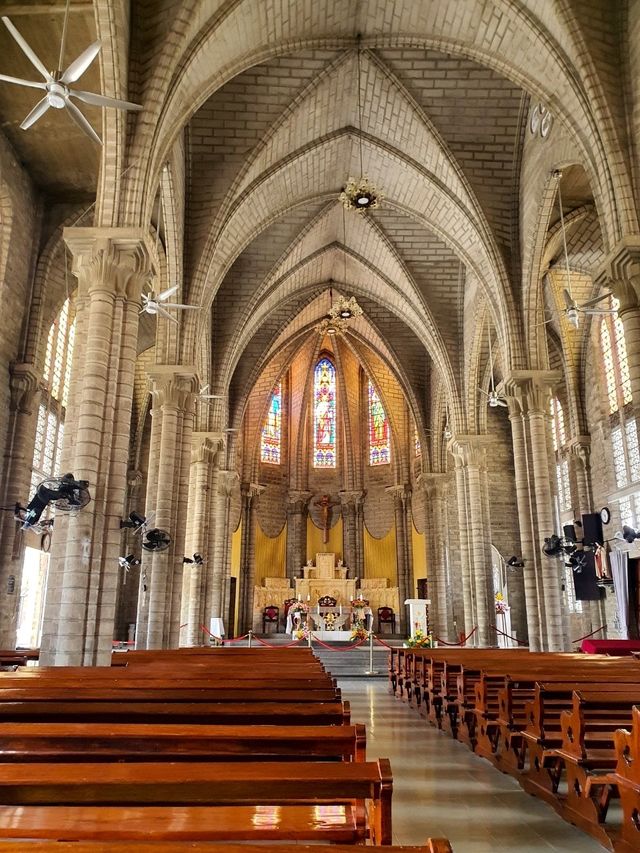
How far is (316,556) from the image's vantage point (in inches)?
1453

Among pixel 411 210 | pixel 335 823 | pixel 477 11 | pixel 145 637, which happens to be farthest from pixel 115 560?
pixel 411 210

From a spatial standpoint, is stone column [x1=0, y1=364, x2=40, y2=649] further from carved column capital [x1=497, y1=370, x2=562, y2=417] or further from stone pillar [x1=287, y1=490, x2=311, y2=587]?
stone pillar [x1=287, y1=490, x2=311, y2=587]

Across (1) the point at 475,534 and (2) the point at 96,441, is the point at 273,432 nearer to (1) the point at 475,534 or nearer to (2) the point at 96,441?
(1) the point at 475,534

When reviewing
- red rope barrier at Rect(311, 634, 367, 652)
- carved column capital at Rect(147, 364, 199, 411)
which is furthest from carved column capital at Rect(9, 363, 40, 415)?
red rope barrier at Rect(311, 634, 367, 652)

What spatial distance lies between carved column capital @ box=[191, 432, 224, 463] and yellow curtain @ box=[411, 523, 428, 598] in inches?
568

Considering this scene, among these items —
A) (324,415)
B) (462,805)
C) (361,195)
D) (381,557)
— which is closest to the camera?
(462,805)

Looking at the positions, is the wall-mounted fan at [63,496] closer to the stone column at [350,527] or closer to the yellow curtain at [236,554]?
the yellow curtain at [236,554]

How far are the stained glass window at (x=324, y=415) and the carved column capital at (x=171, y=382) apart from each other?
21.3 metres

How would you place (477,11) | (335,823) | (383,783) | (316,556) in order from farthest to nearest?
(316,556), (477,11), (335,823), (383,783)

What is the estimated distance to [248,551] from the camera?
1407 inches

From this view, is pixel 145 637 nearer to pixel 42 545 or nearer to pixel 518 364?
pixel 42 545

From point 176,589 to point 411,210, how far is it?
1447 centimetres

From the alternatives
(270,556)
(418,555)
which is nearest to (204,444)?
(270,556)

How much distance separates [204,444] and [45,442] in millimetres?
5744
